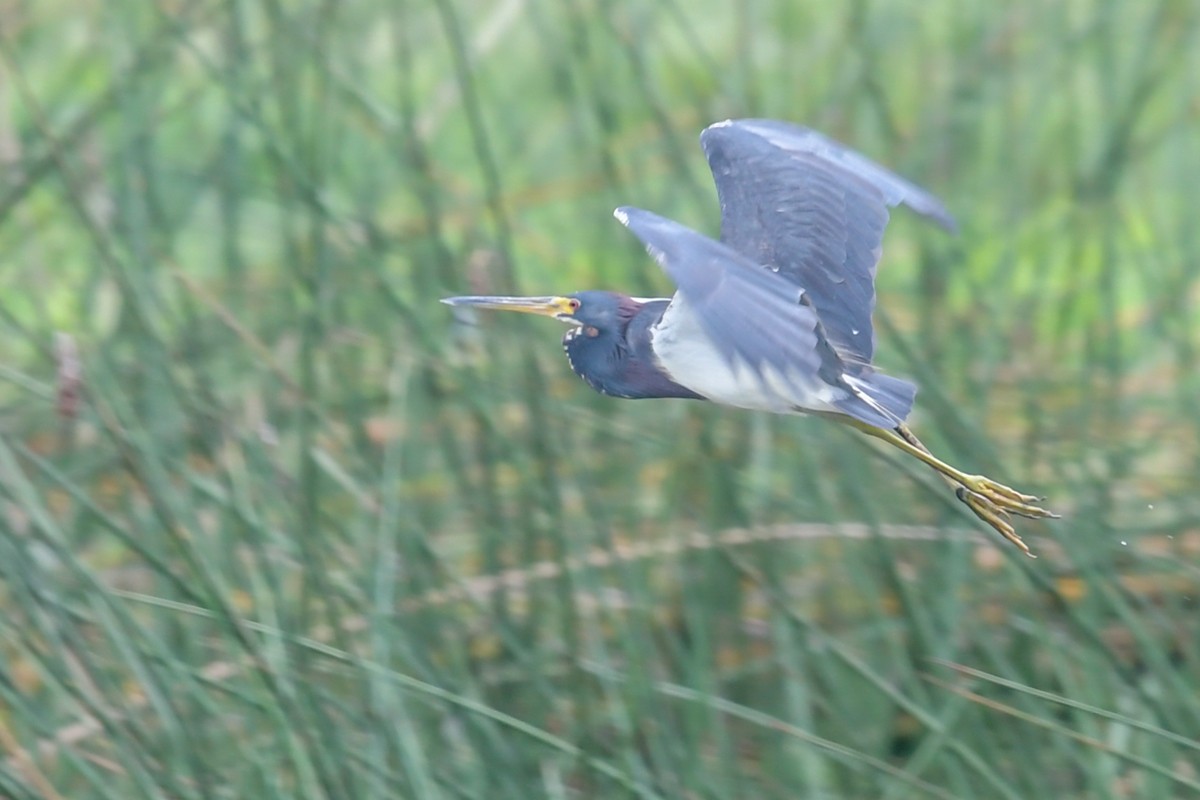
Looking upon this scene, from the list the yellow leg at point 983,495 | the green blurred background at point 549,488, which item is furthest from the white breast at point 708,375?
the green blurred background at point 549,488

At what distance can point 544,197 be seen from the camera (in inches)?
109

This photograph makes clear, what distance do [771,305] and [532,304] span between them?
0.81 feet

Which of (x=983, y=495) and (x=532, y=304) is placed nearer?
(x=532, y=304)

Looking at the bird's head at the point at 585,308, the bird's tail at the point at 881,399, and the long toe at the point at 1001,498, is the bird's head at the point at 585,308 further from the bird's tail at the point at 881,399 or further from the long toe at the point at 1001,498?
the long toe at the point at 1001,498

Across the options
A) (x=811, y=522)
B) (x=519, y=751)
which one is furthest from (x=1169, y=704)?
(x=519, y=751)

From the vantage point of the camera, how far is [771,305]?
1310 millimetres

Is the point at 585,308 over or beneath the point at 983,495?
over

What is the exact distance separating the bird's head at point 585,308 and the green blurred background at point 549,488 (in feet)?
0.90

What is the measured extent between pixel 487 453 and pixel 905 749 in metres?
0.65

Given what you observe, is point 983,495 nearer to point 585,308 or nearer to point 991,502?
point 991,502

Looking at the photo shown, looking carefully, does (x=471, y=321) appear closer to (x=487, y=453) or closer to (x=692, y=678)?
(x=487, y=453)

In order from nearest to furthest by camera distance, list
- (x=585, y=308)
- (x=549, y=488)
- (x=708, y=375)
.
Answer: (x=708, y=375), (x=585, y=308), (x=549, y=488)

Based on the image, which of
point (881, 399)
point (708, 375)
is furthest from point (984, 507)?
point (708, 375)

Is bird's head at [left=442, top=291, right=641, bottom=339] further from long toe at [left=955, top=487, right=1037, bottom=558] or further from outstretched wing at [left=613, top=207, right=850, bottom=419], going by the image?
long toe at [left=955, top=487, right=1037, bottom=558]
